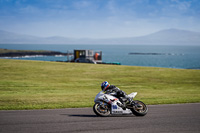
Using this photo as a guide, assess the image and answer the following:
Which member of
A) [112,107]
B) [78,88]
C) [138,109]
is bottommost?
[78,88]

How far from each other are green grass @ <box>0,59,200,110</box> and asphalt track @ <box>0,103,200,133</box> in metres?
2.96

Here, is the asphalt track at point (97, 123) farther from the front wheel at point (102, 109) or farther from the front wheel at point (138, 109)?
the front wheel at point (102, 109)

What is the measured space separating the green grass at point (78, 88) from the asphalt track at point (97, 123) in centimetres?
296

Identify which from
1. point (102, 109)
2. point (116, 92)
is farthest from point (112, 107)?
point (116, 92)

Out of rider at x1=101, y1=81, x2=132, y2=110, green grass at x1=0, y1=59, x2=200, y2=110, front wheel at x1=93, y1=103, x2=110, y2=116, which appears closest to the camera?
front wheel at x1=93, y1=103, x2=110, y2=116

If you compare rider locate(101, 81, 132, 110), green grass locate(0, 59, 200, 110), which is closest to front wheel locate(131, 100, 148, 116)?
rider locate(101, 81, 132, 110)

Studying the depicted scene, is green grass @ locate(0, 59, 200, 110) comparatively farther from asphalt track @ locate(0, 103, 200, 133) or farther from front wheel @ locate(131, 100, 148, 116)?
front wheel @ locate(131, 100, 148, 116)

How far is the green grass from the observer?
14568 millimetres

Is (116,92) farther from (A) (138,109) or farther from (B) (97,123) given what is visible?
(B) (97,123)

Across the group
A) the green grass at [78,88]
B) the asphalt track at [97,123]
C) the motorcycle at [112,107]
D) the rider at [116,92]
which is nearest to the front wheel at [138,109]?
the motorcycle at [112,107]

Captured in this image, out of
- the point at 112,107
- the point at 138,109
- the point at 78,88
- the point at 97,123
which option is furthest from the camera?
the point at 78,88

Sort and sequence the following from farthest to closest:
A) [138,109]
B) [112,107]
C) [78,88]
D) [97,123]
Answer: [78,88] < [138,109] < [112,107] < [97,123]

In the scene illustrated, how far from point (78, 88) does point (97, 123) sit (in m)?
13.6

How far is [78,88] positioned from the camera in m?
22.3
